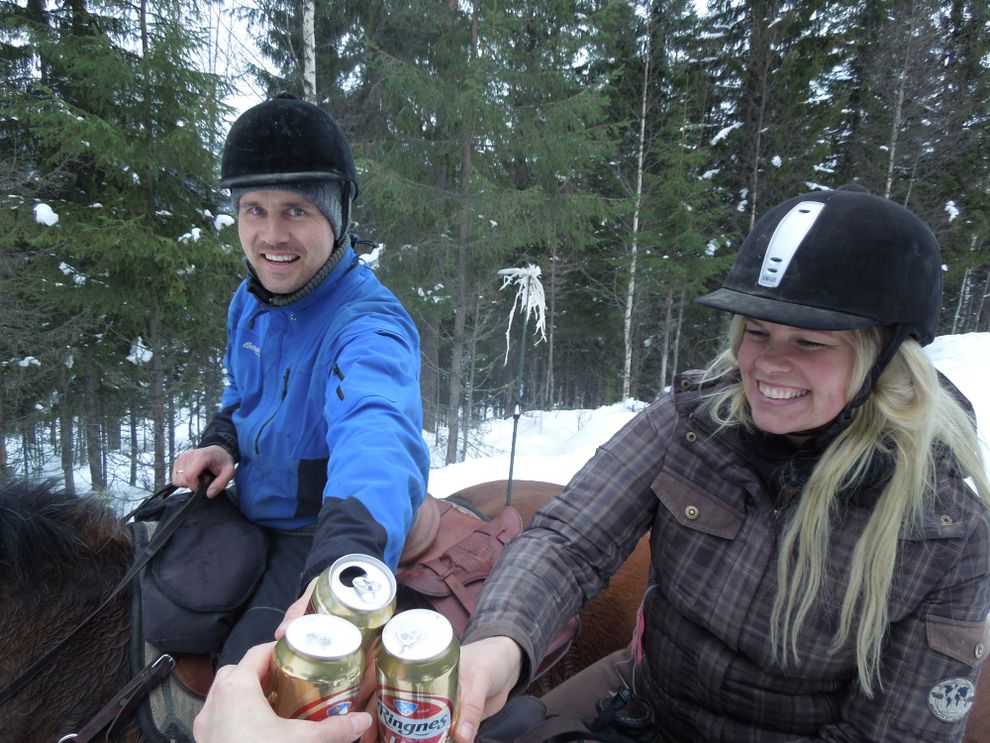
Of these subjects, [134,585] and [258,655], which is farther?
[134,585]

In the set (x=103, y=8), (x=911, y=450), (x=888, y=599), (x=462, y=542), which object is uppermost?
(x=103, y=8)

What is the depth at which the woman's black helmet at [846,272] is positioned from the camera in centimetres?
128

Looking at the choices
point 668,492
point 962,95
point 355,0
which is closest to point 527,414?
point 355,0

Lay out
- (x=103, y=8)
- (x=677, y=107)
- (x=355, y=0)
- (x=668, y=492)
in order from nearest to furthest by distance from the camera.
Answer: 1. (x=668, y=492)
2. (x=103, y=8)
3. (x=355, y=0)
4. (x=677, y=107)

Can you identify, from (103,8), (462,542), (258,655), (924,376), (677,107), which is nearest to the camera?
(258,655)

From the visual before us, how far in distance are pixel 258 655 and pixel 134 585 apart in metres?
1.20

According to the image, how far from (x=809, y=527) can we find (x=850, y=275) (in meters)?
0.63

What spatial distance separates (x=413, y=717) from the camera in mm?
697

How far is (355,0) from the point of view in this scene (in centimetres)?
954

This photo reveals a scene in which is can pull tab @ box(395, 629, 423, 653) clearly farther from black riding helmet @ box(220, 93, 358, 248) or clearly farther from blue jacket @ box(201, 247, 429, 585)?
black riding helmet @ box(220, 93, 358, 248)

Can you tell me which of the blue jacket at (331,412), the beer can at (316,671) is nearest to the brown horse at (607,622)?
the blue jacket at (331,412)

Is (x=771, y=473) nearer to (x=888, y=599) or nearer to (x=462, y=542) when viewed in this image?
(x=888, y=599)

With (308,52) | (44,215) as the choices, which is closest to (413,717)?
(44,215)

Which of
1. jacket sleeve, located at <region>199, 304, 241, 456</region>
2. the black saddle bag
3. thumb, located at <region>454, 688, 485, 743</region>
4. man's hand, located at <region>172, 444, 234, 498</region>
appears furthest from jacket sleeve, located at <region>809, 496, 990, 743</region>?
jacket sleeve, located at <region>199, 304, 241, 456</region>
